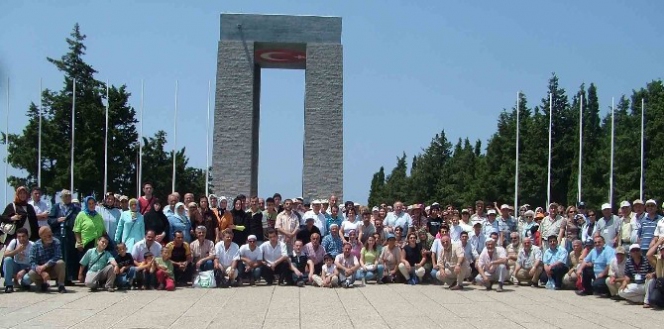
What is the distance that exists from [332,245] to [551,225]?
158 inches

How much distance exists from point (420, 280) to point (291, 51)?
1231 cm

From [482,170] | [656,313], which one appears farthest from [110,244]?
[482,170]

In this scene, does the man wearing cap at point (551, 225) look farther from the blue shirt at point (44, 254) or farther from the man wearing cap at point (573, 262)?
the blue shirt at point (44, 254)

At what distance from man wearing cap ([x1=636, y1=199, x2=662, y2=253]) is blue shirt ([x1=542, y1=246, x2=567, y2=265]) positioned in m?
1.52

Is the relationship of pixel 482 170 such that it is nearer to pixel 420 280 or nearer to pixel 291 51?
pixel 291 51

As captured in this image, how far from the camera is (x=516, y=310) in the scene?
10.6 metres

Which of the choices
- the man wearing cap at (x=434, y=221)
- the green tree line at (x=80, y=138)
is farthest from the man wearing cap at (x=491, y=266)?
the green tree line at (x=80, y=138)

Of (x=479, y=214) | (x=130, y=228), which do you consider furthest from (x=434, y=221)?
(x=130, y=228)

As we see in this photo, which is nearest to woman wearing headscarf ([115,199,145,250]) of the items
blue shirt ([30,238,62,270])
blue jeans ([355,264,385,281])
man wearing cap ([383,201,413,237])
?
blue shirt ([30,238,62,270])

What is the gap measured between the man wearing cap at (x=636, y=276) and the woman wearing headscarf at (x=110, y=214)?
8069mm

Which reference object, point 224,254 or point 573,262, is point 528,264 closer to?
point 573,262

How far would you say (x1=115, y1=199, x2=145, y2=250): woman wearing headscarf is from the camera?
42.5 ft

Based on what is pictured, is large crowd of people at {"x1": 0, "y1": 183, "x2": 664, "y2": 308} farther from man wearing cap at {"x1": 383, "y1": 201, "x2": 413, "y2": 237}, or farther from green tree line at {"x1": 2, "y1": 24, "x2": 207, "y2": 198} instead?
green tree line at {"x1": 2, "y1": 24, "x2": 207, "y2": 198}

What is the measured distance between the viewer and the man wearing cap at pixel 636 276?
37.6 ft
